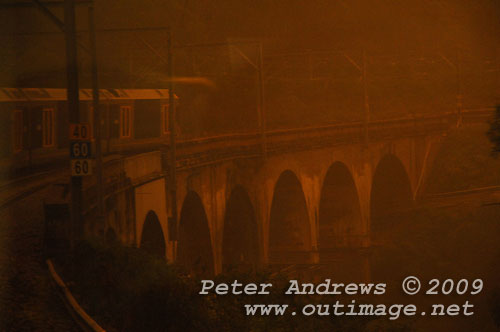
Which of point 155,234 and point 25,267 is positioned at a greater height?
point 25,267

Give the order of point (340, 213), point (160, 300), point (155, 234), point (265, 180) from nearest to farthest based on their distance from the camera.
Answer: point (160, 300), point (155, 234), point (265, 180), point (340, 213)

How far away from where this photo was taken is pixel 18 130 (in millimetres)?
23328

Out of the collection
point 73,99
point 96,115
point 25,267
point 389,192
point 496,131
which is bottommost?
point 389,192

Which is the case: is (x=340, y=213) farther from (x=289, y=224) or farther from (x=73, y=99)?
(x=73, y=99)

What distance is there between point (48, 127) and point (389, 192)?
1278 inches

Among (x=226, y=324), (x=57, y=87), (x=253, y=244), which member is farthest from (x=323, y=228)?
(x=226, y=324)

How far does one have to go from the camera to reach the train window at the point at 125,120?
3133 centimetres

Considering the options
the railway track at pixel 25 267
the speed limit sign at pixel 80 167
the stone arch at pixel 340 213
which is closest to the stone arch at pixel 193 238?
the railway track at pixel 25 267

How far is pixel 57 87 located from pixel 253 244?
12.8m

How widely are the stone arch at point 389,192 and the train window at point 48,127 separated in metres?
29.5

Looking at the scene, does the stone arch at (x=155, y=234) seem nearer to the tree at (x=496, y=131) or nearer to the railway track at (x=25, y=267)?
the railway track at (x=25, y=267)

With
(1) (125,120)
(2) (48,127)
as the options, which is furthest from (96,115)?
(1) (125,120)

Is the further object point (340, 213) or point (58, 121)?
point (340, 213)

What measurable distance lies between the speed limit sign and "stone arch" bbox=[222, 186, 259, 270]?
62.5 ft
